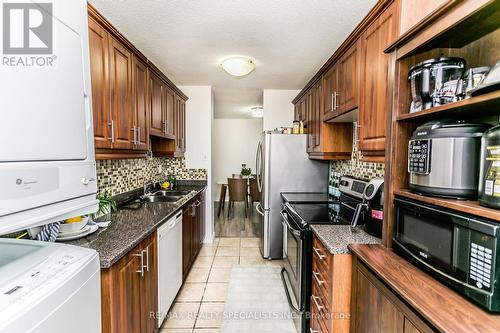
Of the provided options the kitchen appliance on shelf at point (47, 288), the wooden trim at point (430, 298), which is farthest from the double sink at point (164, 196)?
the wooden trim at point (430, 298)

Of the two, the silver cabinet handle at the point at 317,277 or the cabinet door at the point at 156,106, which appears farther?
the cabinet door at the point at 156,106

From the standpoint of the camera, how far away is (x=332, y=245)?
54.7 inches

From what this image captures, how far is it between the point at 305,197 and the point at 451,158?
6.50 ft

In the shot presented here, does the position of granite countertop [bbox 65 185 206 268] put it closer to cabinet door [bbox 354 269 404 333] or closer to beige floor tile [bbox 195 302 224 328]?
beige floor tile [bbox 195 302 224 328]

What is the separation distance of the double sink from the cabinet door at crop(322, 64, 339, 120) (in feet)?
6.26

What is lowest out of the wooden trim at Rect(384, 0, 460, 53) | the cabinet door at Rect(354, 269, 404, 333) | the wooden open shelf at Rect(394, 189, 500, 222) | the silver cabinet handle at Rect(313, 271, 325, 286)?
the silver cabinet handle at Rect(313, 271, 325, 286)

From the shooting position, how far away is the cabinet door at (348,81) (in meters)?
1.79

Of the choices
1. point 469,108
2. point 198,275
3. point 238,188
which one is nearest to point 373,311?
point 469,108

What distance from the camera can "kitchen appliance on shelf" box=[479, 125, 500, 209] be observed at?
2.54 feet

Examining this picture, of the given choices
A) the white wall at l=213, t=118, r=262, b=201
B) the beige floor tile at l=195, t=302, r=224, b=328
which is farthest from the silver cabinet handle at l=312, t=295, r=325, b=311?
the white wall at l=213, t=118, r=262, b=201

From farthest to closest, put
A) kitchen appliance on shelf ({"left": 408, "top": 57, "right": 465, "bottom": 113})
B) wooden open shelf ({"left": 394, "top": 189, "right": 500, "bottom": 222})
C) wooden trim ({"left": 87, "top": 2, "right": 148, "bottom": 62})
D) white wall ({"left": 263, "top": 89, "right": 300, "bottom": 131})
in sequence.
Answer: white wall ({"left": 263, "top": 89, "right": 300, "bottom": 131}) < wooden trim ({"left": 87, "top": 2, "right": 148, "bottom": 62}) < kitchen appliance on shelf ({"left": 408, "top": 57, "right": 465, "bottom": 113}) < wooden open shelf ({"left": 394, "top": 189, "right": 500, "bottom": 222})

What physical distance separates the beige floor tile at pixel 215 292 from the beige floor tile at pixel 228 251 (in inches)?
30.8

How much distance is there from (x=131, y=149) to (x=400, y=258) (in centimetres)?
195

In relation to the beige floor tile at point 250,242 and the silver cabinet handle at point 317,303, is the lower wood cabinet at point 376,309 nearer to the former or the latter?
the silver cabinet handle at point 317,303
